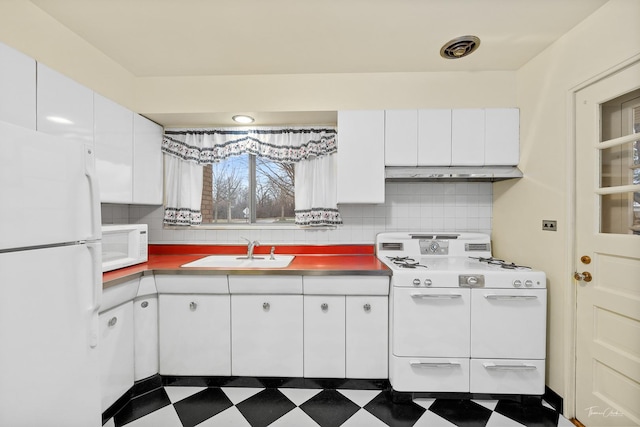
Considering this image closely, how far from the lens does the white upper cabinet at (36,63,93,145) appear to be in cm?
146

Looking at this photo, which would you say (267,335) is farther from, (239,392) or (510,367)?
(510,367)

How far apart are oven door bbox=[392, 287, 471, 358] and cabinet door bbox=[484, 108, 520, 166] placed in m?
1.10

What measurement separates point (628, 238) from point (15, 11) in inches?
136

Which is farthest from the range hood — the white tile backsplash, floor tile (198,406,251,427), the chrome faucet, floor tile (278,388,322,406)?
floor tile (198,406,251,427)

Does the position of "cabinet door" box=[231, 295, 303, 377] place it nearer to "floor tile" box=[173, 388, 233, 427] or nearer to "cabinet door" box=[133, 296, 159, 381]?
"floor tile" box=[173, 388, 233, 427]

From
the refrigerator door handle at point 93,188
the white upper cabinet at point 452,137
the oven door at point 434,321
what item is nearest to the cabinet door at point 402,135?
the white upper cabinet at point 452,137

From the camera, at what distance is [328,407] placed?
1.81 metres

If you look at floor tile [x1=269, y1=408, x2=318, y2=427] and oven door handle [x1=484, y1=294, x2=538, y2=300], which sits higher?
oven door handle [x1=484, y1=294, x2=538, y2=300]

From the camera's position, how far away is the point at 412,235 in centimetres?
244

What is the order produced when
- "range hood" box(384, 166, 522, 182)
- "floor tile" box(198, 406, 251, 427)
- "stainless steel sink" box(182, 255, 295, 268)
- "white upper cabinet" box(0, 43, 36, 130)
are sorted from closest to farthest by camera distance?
1. "white upper cabinet" box(0, 43, 36, 130)
2. "floor tile" box(198, 406, 251, 427)
3. "range hood" box(384, 166, 522, 182)
4. "stainless steel sink" box(182, 255, 295, 268)

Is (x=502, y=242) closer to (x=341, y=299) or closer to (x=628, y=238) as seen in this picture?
(x=628, y=238)

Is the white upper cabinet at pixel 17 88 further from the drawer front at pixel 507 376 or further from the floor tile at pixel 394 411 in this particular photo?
the drawer front at pixel 507 376

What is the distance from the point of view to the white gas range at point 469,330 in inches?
70.6

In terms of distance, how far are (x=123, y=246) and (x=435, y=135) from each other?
2.47 metres
